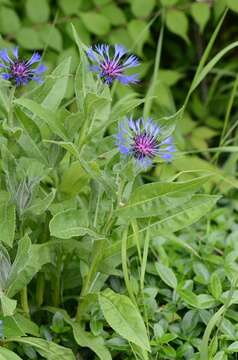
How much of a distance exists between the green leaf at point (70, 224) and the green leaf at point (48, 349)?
20 centimetres

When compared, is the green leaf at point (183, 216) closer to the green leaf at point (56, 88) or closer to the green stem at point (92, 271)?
the green stem at point (92, 271)

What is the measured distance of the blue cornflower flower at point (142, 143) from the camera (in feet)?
4.13

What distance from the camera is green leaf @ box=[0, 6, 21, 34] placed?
8.00 feet

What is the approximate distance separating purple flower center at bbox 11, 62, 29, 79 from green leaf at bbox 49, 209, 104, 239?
0.24m

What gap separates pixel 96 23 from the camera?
2438 mm

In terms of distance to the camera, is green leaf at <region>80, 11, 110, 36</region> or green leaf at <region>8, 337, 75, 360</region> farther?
green leaf at <region>80, 11, 110, 36</region>

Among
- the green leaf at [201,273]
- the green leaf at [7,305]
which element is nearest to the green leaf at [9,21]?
the green leaf at [201,273]

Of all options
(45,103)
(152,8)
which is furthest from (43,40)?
(45,103)

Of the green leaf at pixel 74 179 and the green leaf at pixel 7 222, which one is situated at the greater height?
the green leaf at pixel 74 179

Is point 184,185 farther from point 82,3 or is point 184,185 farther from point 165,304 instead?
point 82,3

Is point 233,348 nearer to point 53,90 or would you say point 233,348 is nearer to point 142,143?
point 142,143

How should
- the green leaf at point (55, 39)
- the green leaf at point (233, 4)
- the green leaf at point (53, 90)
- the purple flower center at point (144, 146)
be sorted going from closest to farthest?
the purple flower center at point (144, 146) < the green leaf at point (53, 90) < the green leaf at point (233, 4) < the green leaf at point (55, 39)

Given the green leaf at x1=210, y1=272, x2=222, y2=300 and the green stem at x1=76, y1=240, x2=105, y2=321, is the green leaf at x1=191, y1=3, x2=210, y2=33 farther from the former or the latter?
the green stem at x1=76, y1=240, x2=105, y2=321

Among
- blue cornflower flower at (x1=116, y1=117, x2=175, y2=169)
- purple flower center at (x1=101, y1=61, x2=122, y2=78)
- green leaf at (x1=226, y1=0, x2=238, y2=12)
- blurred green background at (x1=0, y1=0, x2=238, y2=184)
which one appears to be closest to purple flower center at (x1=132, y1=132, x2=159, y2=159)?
blue cornflower flower at (x1=116, y1=117, x2=175, y2=169)
